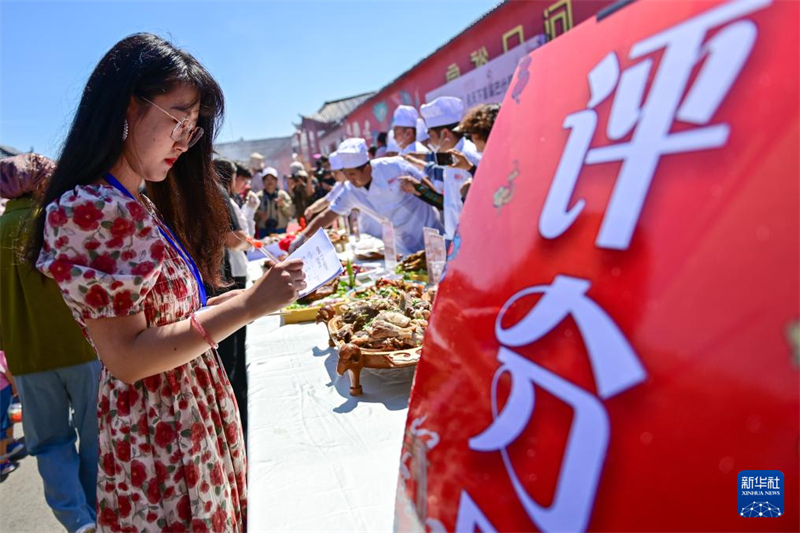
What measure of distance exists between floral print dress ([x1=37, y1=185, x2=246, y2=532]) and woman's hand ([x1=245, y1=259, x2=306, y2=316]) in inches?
6.8

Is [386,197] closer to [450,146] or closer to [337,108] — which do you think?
[450,146]

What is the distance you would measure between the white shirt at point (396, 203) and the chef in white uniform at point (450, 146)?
1.12 feet

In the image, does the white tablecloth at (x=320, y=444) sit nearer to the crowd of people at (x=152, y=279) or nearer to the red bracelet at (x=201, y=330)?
the crowd of people at (x=152, y=279)

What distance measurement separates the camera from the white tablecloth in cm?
116

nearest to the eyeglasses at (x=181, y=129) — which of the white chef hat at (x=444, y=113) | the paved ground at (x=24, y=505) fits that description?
the paved ground at (x=24, y=505)

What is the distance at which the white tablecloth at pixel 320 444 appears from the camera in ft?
3.80

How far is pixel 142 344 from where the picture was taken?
2.97 ft

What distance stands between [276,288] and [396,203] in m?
2.85

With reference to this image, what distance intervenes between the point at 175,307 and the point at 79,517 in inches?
68.4

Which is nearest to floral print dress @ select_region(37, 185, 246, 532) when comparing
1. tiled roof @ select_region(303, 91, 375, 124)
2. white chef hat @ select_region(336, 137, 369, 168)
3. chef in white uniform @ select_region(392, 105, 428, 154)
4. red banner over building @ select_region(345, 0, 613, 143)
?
white chef hat @ select_region(336, 137, 369, 168)

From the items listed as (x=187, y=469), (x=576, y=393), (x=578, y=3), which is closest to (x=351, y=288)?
(x=187, y=469)

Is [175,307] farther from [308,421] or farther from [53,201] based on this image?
[308,421]

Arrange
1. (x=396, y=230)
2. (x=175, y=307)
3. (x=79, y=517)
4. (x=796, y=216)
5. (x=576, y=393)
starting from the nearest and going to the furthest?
1. (x=796, y=216)
2. (x=576, y=393)
3. (x=175, y=307)
4. (x=79, y=517)
5. (x=396, y=230)

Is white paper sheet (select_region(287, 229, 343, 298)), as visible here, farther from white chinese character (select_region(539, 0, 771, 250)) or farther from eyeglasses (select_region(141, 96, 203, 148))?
white chinese character (select_region(539, 0, 771, 250))
